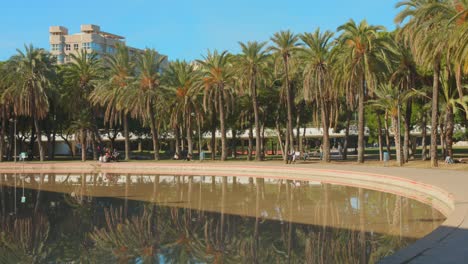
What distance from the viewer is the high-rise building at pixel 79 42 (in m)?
150

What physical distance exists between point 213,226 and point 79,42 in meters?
146

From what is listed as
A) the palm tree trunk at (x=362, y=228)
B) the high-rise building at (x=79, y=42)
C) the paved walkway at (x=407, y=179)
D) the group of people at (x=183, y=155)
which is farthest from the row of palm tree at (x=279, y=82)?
the high-rise building at (x=79, y=42)

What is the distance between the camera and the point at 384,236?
12.8m

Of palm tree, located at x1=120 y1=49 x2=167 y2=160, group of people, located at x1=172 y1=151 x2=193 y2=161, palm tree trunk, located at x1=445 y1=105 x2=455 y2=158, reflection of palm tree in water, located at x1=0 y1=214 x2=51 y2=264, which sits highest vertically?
palm tree, located at x1=120 y1=49 x2=167 y2=160

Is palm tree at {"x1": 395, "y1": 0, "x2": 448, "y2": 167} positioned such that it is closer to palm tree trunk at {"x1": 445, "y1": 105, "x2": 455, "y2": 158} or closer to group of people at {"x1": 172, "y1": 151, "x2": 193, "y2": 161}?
palm tree trunk at {"x1": 445, "y1": 105, "x2": 455, "y2": 158}

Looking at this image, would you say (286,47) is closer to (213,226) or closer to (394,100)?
(394,100)

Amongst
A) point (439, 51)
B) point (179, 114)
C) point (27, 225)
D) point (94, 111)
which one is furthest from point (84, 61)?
point (27, 225)

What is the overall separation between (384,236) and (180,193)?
13106 millimetres

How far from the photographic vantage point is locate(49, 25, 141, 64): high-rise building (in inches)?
5886

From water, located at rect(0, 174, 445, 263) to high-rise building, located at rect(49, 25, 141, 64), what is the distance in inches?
5129

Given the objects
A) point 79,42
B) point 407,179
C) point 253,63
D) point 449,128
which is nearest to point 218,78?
point 253,63

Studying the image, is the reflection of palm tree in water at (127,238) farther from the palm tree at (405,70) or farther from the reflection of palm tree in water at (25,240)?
the palm tree at (405,70)

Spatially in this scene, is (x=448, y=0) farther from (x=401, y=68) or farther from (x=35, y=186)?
(x=35, y=186)

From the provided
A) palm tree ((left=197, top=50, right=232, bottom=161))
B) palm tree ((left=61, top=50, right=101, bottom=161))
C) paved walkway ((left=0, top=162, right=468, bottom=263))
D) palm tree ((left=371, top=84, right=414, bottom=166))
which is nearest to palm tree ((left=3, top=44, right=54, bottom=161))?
palm tree ((left=61, top=50, right=101, bottom=161))
